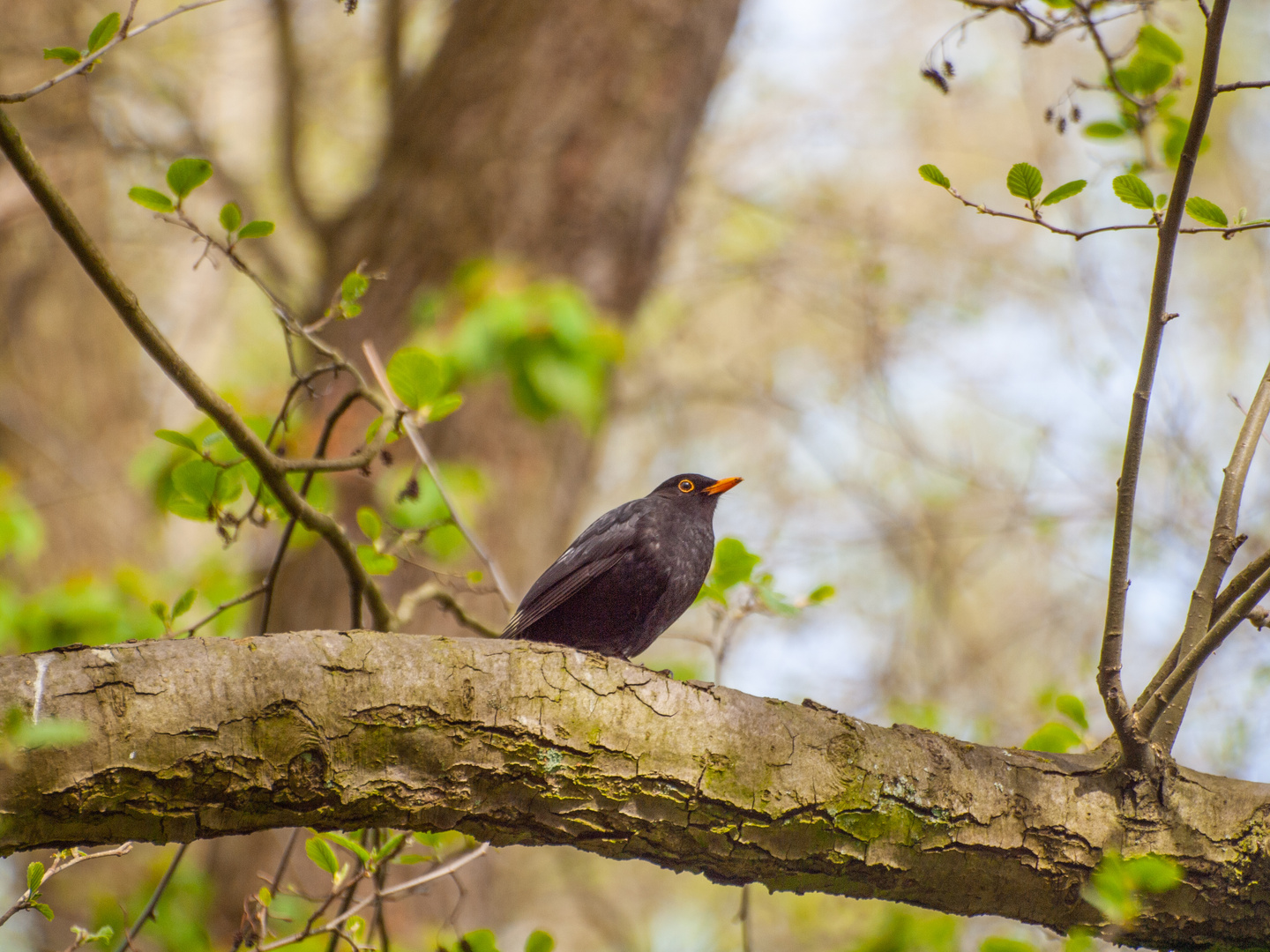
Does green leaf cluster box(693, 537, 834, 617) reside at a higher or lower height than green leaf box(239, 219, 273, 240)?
lower

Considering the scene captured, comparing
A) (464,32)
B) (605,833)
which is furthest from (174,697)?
(464,32)

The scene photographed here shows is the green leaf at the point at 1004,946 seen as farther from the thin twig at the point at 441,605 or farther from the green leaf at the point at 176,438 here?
the green leaf at the point at 176,438

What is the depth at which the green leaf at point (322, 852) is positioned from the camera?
2.31 m

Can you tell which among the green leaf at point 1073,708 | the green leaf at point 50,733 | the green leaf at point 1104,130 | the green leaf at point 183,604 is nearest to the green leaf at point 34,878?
the green leaf at point 50,733

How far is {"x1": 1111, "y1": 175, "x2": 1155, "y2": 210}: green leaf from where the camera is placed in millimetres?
1904

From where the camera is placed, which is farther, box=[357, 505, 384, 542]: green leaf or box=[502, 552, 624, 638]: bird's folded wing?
box=[502, 552, 624, 638]: bird's folded wing

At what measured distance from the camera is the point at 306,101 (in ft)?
23.1

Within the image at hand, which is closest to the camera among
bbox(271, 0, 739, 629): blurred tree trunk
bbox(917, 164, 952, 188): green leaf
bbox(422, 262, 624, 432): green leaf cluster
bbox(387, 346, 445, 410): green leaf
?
bbox(917, 164, 952, 188): green leaf

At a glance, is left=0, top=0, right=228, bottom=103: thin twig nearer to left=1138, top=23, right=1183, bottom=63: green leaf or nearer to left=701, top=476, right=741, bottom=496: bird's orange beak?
left=1138, top=23, right=1183, bottom=63: green leaf

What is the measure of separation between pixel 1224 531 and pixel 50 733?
228cm

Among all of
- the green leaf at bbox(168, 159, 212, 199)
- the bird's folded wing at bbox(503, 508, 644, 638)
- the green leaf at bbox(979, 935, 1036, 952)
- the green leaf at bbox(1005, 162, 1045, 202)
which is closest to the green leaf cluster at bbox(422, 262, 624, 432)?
the bird's folded wing at bbox(503, 508, 644, 638)

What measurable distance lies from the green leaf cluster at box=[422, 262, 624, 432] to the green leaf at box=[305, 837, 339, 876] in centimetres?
140

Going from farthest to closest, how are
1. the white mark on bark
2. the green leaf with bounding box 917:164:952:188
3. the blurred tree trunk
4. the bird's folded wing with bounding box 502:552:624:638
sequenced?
the blurred tree trunk
the bird's folded wing with bounding box 502:552:624:638
the green leaf with bounding box 917:164:952:188
the white mark on bark

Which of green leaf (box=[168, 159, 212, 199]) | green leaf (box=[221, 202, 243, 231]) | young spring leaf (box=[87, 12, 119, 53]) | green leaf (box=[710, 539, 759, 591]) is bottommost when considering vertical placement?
green leaf (box=[710, 539, 759, 591])
